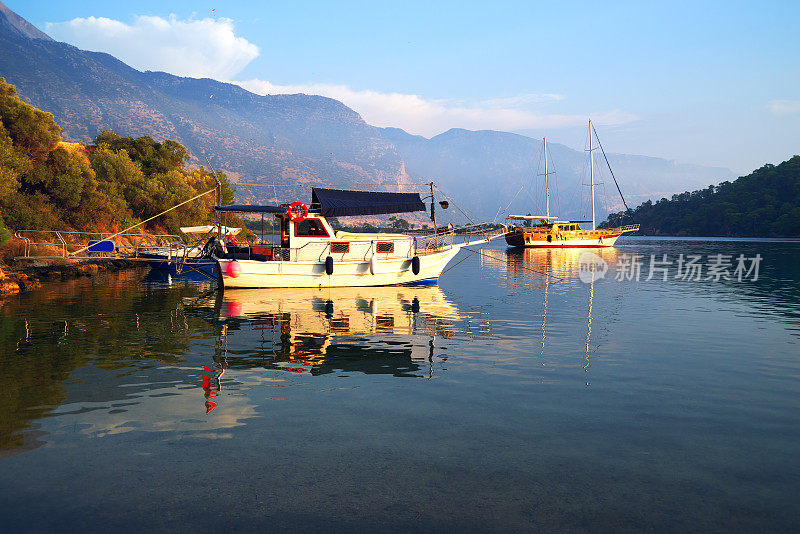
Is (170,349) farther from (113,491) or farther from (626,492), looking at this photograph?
(626,492)

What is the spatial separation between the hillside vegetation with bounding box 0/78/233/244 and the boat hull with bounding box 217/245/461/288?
19.6 metres

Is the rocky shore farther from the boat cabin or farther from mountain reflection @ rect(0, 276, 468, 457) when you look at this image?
the boat cabin

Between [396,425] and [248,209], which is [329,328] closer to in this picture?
[396,425]

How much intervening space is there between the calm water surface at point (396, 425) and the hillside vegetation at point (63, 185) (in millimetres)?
29626

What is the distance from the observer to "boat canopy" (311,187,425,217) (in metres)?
31.7

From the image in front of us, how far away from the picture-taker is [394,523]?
5.95 meters

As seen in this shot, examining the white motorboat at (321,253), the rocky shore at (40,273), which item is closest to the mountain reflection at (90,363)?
the rocky shore at (40,273)

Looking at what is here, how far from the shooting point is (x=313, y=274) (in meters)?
31.1

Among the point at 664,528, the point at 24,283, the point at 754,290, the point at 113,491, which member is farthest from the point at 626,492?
the point at 24,283

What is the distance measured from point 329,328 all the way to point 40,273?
28515 mm

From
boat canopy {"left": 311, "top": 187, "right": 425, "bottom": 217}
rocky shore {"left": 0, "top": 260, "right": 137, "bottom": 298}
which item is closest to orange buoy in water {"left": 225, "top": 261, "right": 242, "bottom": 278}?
boat canopy {"left": 311, "top": 187, "right": 425, "bottom": 217}

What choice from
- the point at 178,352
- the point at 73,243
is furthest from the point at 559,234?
the point at 178,352

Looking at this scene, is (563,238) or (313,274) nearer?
(313,274)

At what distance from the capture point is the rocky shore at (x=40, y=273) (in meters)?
28.2
